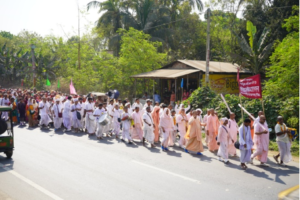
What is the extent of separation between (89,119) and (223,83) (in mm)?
12657

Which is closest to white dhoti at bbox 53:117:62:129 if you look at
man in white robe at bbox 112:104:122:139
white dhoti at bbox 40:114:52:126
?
white dhoti at bbox 40:114:52:126

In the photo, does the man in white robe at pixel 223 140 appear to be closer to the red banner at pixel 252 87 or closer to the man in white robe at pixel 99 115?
the red banner at pixel 252 87

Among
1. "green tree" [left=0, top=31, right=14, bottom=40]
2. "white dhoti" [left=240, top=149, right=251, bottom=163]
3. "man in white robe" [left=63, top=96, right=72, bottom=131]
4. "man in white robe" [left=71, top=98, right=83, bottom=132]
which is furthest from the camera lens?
"green tree" [left=0, top=31, right=14, bottom=40]

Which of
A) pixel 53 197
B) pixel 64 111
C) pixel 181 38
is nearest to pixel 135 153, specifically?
pixel 53 197

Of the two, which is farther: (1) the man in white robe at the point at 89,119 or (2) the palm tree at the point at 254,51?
(2) the palm tree at the point at 254,51

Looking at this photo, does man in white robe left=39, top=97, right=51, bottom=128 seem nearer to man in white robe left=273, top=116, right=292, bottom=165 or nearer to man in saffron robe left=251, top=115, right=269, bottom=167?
man in saffron robe left=251, top=115, right=269, bottom=167

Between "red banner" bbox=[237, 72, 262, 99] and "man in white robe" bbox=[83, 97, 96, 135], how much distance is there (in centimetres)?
709

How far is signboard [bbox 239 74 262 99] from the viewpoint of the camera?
A: 10.3 metres

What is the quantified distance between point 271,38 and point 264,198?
19636mm

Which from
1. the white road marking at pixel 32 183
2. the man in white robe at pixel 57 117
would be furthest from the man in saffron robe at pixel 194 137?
the man in white robe at pixel 57 117

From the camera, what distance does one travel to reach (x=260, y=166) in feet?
32.1

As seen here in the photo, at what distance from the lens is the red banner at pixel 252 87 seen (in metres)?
10.3

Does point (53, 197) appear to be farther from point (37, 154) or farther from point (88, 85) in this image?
point (88, 85)

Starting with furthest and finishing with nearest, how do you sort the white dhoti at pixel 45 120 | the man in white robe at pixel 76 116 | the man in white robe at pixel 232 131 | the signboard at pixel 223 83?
the signboard at pixel 223 83
the white dhoti at pixel 45 120
the man in white robe at pixel 76 116
the man in white robe at pixel 232 131
